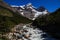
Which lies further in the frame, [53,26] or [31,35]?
[53,26]

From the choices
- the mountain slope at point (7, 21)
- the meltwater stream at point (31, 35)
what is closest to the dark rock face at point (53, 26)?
the meltwater stream at point (31, 35)

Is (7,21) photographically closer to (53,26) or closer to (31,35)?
(31,35)

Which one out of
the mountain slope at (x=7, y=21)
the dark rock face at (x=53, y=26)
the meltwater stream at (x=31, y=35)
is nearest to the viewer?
the meltwater stream at (x=31, y=35)

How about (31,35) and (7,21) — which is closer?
(31,35)

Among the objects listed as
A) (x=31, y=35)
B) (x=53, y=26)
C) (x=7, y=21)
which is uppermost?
(x=7, y=21)

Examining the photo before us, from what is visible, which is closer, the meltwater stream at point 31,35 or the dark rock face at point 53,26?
the meltwater stream at point 31,35

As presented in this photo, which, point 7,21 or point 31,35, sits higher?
point 7,21

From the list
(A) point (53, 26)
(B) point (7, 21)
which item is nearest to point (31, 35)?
(A) point (53, 26)

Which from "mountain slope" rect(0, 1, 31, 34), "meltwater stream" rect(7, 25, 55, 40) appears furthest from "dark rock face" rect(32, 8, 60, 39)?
"mountain slope" rect(0, 1, 31, 34)

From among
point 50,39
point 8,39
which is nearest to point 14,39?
point 8,39

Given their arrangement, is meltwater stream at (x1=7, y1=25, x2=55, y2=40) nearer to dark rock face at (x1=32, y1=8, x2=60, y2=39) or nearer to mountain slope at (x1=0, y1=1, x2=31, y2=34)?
dark rock face at (x1=32, y1=8, x2=60, y2=39)

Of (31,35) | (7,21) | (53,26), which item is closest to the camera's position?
(31,35)

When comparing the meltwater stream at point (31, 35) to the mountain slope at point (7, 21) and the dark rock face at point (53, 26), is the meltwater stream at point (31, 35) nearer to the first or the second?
the dark rock face at point (53, 26)

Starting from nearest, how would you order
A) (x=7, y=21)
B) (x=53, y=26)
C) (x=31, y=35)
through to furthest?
1. (x=31, y=35)
2. (x=53, y=26)
3. (x=7, y=21)
